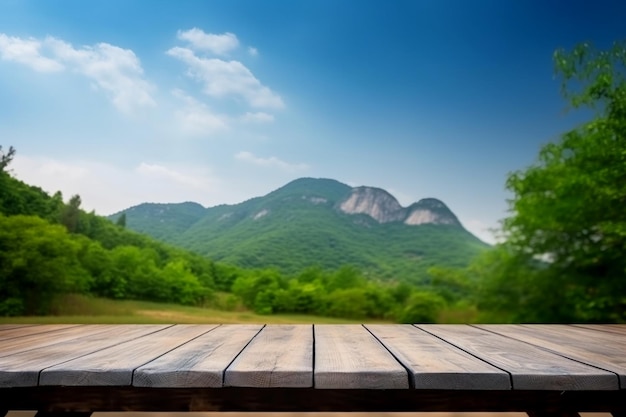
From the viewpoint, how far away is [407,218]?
11.5 m

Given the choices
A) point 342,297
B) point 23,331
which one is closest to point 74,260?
point 342,297

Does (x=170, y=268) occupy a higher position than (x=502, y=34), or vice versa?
(x=502, y=34)

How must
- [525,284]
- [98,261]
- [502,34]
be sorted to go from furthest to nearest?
[502,34] < [98,261] < [525,284]

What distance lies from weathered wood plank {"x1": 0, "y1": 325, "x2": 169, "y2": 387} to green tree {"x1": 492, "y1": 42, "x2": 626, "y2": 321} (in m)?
5.36

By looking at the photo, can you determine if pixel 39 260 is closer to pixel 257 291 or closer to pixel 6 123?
pixel 6 123

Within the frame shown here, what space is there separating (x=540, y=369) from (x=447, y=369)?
194mm

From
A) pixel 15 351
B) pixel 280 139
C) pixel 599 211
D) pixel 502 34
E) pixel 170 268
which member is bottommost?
pixel 15 351

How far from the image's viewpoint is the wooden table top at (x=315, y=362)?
3.25ft

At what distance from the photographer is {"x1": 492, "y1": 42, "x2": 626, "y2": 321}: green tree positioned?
589 cm

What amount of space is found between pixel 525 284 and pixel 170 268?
17.8 feet

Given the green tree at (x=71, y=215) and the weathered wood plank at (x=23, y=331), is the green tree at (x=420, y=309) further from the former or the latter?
the weathered wood plank at (x=23, y=331)

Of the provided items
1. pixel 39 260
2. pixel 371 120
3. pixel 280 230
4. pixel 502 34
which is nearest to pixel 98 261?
pixel 39 260

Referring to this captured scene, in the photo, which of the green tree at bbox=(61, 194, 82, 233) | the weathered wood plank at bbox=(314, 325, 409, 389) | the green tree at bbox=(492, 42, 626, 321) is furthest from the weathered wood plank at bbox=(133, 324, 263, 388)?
the green tree at bbox=(61, 194, 82, 233)

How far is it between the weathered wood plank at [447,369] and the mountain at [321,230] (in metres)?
7.92
